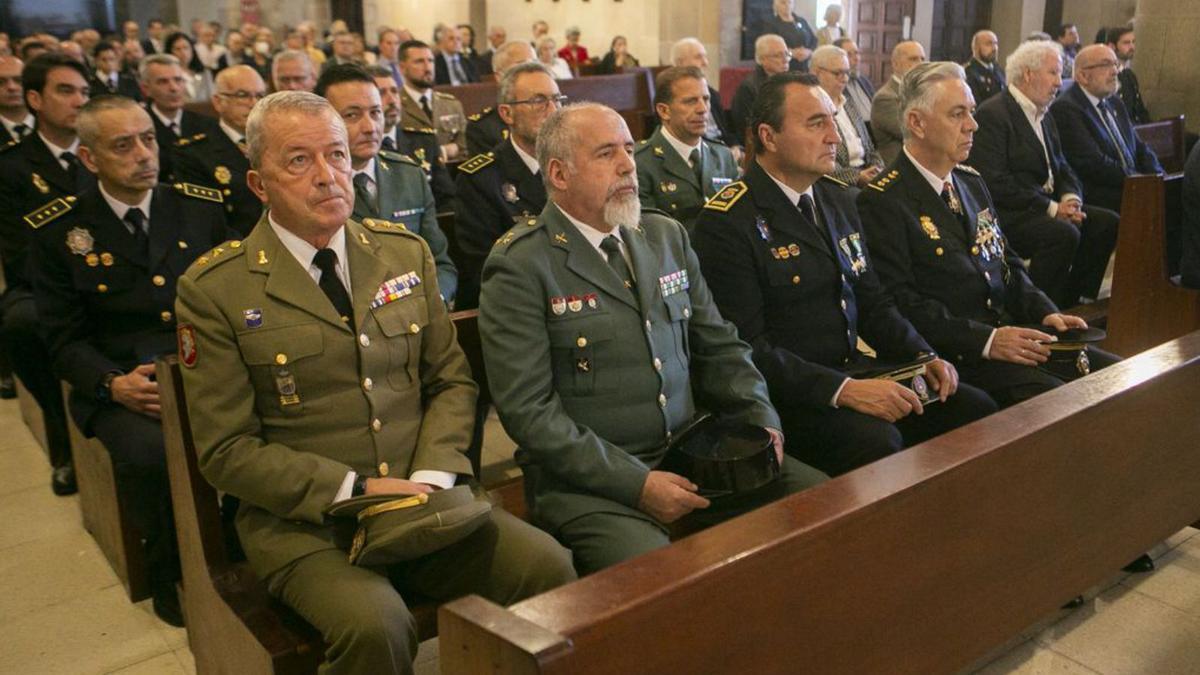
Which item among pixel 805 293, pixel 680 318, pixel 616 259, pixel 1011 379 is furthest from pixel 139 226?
pixel 1011 379

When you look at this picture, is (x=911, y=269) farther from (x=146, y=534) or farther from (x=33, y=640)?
(x=33, y=640)

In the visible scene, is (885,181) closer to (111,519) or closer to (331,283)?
(331,283)

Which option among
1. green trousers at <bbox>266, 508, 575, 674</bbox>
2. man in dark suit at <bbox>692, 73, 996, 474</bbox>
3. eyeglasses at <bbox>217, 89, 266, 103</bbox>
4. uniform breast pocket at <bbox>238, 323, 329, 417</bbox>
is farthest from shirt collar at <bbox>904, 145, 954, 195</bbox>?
eyeglasses at <bbox>217, 89, 266, 103</bbox>

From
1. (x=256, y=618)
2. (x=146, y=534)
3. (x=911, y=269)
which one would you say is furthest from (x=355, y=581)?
(x=911, y=269)

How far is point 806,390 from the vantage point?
A: 8.26ft

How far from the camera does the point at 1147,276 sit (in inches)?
147

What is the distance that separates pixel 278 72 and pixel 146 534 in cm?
256

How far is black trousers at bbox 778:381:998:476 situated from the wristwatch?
5.36ft

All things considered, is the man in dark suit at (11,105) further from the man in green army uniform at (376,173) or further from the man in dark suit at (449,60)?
the man in dark suit at (449,60)

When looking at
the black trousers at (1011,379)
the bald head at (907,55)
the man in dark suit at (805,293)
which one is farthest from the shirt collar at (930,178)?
the bald head at (907,55)

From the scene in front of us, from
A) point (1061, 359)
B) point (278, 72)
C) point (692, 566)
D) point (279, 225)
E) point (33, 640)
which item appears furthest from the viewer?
point (278, 72)

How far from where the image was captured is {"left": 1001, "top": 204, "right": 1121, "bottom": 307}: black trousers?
4.56 m

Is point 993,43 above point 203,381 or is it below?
above

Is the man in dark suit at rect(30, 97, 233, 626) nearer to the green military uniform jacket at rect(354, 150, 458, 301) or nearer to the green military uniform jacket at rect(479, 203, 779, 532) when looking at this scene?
the green military uniform jacket at rect(354, 150, 458, 301)
